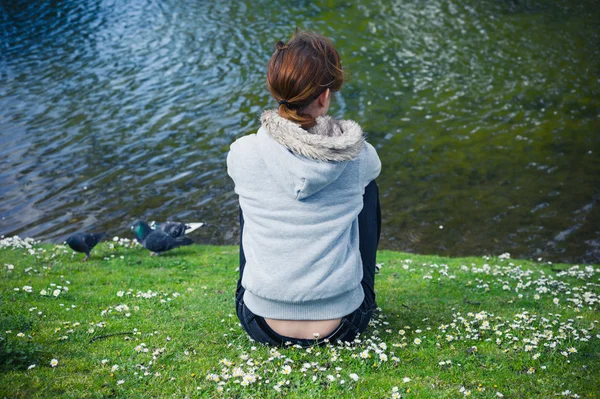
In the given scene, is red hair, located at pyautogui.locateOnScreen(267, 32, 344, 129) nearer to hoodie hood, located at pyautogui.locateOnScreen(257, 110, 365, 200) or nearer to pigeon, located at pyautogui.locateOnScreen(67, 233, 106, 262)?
hoodie hood, located at pyautogui.locateOnScreen(257, 110, 365, 200)

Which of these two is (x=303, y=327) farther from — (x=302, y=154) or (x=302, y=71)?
(x=302, y=71)

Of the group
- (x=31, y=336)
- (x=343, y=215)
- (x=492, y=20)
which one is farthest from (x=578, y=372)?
(x=492, y=20)

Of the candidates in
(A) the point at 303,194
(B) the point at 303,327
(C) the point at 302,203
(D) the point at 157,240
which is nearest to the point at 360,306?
(B) the point at 303,327

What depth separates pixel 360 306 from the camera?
586cm

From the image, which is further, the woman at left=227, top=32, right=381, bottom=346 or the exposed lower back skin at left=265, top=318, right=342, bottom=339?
→ the exposed lower back skin at left=265, top=318, right=342, bottom=339

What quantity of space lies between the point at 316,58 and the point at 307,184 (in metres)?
1.11

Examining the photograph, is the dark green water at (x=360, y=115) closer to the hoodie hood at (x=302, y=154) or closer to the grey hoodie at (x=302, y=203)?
the grey hoodie at (x=302, y=203)

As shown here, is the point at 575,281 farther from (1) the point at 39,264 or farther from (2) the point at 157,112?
(2) the point at 157,112

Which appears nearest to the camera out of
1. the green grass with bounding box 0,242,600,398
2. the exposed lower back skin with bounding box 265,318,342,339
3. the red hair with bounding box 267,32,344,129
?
A: the red hair with bounding box 267,32,344,129

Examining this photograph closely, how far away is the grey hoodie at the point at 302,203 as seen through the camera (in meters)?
4.94

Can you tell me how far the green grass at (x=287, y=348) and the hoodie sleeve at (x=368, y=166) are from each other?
1816 mm

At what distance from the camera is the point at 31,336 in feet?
21.1

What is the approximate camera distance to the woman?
4926 millimetres

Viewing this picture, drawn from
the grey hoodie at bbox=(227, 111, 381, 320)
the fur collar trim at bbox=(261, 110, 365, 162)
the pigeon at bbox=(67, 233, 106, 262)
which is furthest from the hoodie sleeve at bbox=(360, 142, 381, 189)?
the pigeon at bbox=(67, 233, 106, 262)
